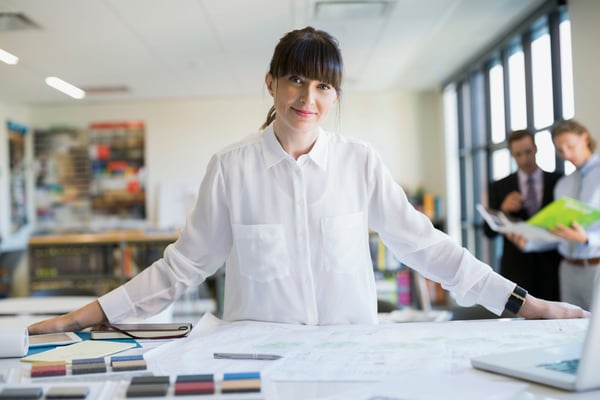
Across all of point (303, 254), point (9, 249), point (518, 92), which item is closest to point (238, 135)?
point (9, 249)

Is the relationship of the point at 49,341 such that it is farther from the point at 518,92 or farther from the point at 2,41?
the point at 518,92

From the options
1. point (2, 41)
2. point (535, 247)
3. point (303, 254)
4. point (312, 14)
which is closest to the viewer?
point (303, 254)

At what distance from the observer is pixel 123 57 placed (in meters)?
5.82

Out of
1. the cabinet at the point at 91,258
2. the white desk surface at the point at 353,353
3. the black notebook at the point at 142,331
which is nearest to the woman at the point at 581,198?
the white desk surface at the point at 353,353

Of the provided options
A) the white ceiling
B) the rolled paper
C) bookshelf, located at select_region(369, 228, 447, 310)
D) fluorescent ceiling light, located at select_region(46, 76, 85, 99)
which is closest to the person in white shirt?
the rolled paper

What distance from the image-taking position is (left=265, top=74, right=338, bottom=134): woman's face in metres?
1.54

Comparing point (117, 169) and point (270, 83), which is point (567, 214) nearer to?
point (270, 83)

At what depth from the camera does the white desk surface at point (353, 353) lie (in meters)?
1.00

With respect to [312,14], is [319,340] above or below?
below

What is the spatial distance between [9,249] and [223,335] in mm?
7183

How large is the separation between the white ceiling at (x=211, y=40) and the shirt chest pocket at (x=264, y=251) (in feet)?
10.4

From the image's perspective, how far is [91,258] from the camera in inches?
270

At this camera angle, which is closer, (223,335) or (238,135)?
(223,335)

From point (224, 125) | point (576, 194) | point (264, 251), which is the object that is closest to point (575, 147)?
point (576, 194)
